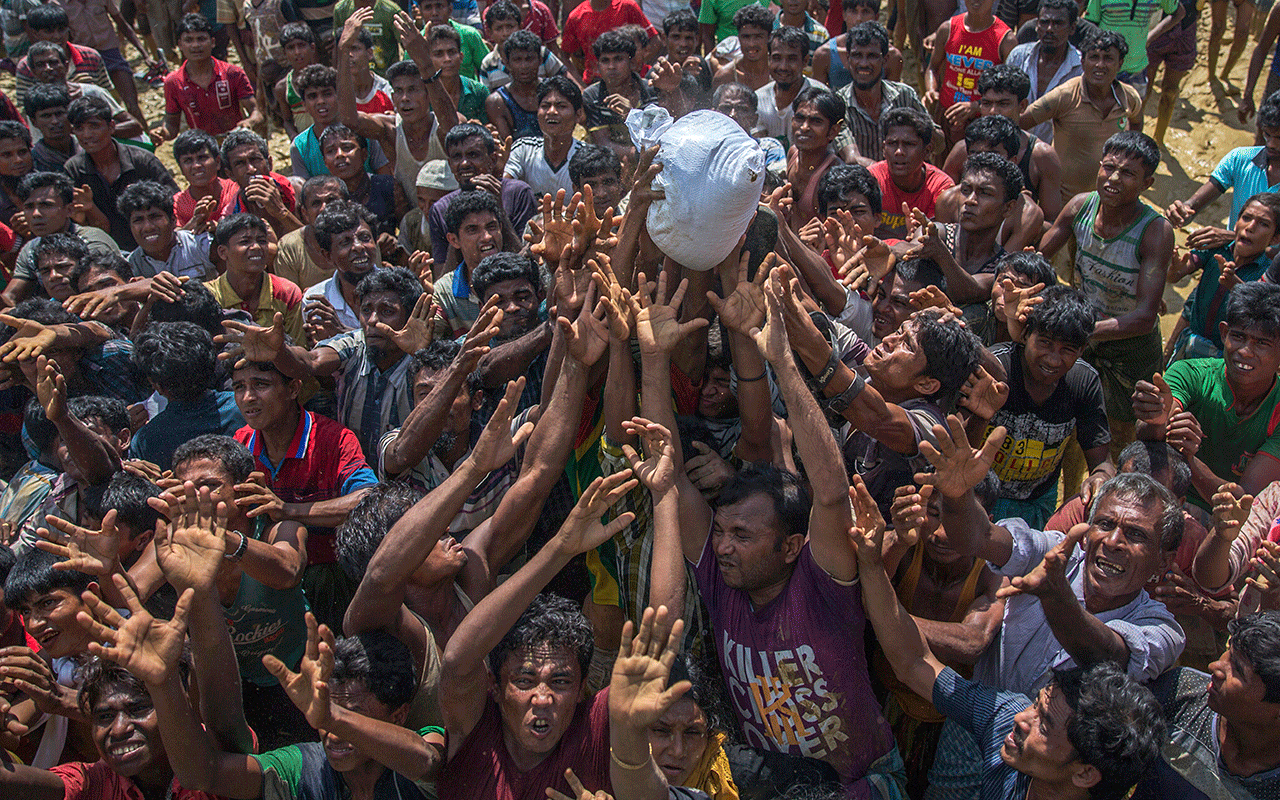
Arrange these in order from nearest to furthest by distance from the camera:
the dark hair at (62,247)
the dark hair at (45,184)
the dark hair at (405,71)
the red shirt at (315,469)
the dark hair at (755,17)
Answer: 1. the red shirt at (315,469)
2. the dark hair at (62,247)
3. the dark hair at (45,184)
4. the dark hair at (405,71)
5. the dark hair at (755,17)

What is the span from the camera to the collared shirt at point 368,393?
4.38 m

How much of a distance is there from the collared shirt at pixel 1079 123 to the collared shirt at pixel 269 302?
16.5 ft

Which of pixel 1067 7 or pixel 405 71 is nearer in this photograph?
pixel 405 71

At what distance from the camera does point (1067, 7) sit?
22.8 ft

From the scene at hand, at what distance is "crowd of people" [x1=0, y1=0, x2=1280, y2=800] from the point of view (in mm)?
2752

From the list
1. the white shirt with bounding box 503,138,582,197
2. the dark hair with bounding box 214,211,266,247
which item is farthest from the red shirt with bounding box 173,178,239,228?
the white shirt with bounding box 503,138,582,197

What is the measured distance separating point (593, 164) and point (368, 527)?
120 inches

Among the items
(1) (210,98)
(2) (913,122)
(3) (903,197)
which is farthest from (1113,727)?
(1) (210,98)

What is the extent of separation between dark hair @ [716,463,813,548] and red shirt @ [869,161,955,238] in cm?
310

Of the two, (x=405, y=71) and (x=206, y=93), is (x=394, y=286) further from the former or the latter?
(x=206, y=93)

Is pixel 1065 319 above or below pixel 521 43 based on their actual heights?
below

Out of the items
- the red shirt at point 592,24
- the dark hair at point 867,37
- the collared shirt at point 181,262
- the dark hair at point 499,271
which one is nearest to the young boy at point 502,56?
the red shirt at point 592,24

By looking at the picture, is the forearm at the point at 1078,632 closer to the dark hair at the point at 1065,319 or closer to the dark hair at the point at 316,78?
the dark hair at the point at 1065,319

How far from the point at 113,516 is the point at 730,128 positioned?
2.32m
